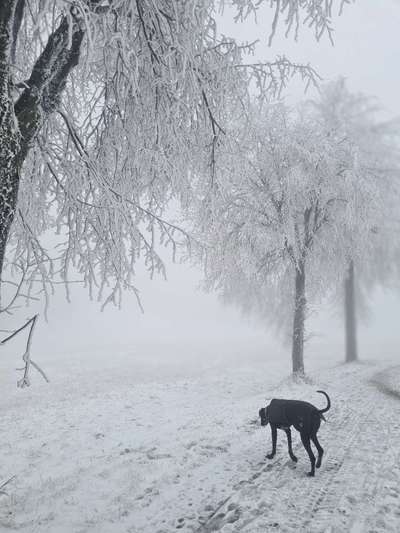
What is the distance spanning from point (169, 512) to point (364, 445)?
13.3 feet

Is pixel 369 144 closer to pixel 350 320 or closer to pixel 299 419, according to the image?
pixel 350 320

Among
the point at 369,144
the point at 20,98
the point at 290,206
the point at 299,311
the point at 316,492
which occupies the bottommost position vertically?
Result: the point at 316,492

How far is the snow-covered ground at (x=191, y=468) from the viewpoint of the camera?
15.1 feet

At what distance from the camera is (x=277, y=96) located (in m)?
5.51

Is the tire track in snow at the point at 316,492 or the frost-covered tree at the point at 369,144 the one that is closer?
the tire track in snow at the point at 316,492

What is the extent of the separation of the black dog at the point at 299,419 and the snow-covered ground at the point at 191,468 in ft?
0.94

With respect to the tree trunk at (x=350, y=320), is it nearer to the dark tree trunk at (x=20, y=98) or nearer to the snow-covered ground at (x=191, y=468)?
the snow-covered ground at (x=191, y=468)

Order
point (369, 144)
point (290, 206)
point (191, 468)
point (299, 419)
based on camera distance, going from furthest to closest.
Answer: point (369, 144) < point (290, 206) < point (191, 468) < point (299, 419)

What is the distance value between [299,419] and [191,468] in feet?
6.48

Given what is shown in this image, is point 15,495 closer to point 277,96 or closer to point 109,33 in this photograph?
point 109,33

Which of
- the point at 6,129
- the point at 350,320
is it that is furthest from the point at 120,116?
the point at 350,320

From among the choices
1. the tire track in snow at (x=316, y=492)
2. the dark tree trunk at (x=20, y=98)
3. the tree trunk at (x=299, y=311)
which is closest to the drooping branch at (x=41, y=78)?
the dark tree trunk at (x=20, y=98)

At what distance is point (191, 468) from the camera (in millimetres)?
6137

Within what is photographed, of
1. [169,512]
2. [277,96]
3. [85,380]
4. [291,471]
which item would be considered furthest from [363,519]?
[85,380]
